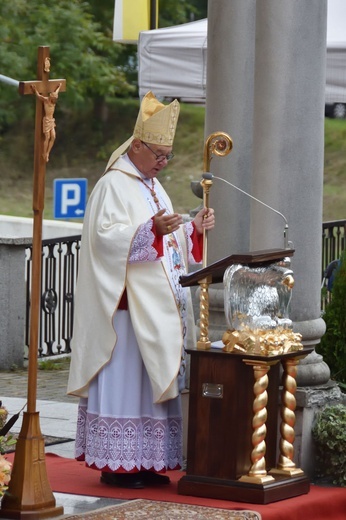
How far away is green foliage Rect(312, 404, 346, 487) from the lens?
744 centimetres

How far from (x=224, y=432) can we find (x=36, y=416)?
0.98m

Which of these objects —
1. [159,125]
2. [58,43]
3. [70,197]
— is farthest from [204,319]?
[58,43]

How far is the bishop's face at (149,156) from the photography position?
721cm

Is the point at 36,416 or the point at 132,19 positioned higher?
the point at 132,19

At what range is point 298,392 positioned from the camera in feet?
24.7

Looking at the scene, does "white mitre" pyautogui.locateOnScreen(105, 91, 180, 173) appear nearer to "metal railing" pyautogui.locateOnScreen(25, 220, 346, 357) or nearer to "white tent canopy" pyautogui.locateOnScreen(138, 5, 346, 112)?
"white tent canopy" pyautogui.locateOnScreen(138, 5, 346, 112)

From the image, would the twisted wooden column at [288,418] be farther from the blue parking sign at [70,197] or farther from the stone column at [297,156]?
the blue parking sign at [70,197]

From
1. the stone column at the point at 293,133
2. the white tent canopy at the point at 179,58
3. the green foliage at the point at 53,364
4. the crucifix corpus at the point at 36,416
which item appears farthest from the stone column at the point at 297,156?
the green foliage at the point at 53,364

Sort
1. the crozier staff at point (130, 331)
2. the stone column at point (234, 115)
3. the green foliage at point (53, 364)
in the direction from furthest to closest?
the green foliage at point (53, 364) < the stone column at point (234, 115) < the crozier staff at point (130, 331)

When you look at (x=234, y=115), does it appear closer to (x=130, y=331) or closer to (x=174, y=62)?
(x=130, y=331)

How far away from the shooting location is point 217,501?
22.5 feet

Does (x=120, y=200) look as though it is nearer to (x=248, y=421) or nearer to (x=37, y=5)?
(x=248, y=421)

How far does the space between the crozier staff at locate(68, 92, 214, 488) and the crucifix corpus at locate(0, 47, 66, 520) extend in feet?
2.11

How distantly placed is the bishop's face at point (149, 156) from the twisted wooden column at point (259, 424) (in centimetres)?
115
